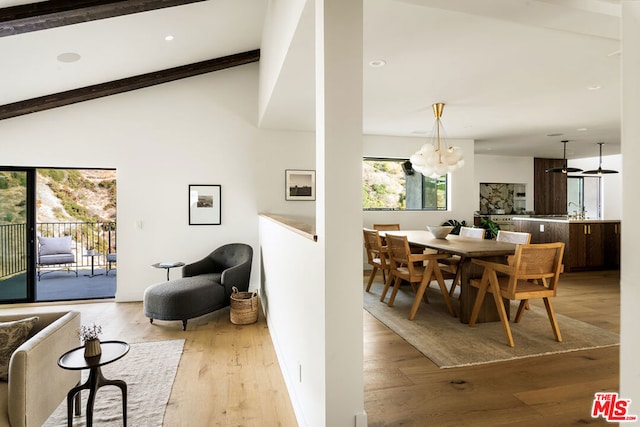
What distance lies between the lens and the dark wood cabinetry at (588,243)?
668cm

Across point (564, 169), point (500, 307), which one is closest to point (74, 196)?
point (500, 307)

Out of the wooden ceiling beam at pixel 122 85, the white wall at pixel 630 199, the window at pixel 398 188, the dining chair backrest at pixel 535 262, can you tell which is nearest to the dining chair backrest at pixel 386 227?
the window at pixel 398 188

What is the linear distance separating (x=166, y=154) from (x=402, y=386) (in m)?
4.38

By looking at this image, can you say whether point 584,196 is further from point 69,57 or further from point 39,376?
point 39,376

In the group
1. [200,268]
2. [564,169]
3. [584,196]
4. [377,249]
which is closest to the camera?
[377,249]

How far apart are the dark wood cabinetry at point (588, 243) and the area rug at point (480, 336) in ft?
10.1

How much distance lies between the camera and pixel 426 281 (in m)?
3.93

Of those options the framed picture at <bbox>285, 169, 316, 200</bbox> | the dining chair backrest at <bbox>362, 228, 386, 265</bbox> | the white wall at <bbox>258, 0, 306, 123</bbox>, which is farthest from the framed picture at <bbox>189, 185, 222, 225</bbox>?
the dining chair backrest at <bbox>362, 228, 386, 265</bbox>

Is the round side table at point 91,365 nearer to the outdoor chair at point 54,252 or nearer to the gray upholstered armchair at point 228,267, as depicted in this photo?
the gray upholstered armchair at point 228,267

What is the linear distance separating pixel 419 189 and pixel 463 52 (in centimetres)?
426

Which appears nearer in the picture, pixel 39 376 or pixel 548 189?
Result: pixel 39 376

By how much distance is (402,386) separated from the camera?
2586mm

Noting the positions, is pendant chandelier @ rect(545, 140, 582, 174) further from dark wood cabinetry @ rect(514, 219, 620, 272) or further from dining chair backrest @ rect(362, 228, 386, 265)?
dining chair backrest @ rect(362, 228, 386, 265)

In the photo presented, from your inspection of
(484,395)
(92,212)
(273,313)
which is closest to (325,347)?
(484,395)
